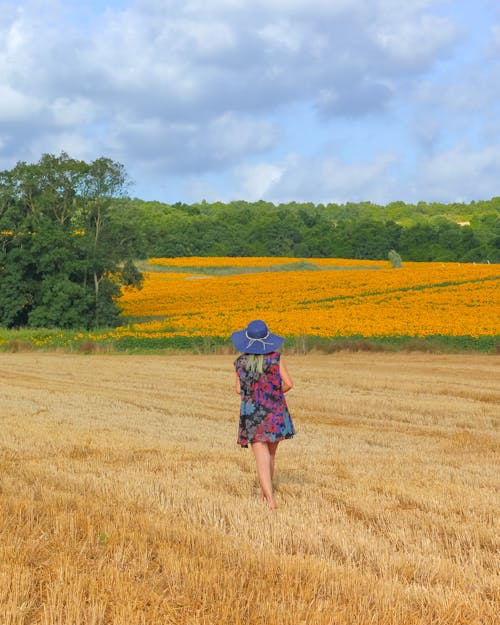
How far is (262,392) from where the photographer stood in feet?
26.2

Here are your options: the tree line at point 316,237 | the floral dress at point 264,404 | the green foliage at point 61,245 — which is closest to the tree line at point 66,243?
the green foliage at point 61,245

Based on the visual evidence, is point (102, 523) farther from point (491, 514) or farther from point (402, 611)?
point (491, 514)

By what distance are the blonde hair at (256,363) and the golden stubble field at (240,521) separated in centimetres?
136

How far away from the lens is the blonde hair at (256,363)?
26.1 feet

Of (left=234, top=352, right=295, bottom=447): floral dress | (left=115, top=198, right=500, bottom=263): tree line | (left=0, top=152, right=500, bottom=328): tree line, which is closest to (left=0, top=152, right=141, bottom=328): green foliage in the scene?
(left=0, top=152, right=500, bottom=328): tree line

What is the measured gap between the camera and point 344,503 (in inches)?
322

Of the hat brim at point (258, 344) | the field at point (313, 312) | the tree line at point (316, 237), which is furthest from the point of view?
the tree line at point (316, 237)

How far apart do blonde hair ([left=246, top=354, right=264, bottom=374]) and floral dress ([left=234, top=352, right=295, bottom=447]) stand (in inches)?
1.2

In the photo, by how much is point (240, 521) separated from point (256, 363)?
1575 mm

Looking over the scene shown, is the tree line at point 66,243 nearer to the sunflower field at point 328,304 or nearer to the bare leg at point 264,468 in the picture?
the sunflower field at point 328,304

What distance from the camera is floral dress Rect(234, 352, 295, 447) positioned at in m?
7.96

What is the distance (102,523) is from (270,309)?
42.9 metres

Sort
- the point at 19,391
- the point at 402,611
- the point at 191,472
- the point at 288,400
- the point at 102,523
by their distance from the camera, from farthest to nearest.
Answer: the point at 19,391 → the point at 288,400 → the point at 191,472 → the point at 102,523 → the point at 402,611

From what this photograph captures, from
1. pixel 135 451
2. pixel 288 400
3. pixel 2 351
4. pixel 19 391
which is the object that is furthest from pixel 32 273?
pixel 135 451
